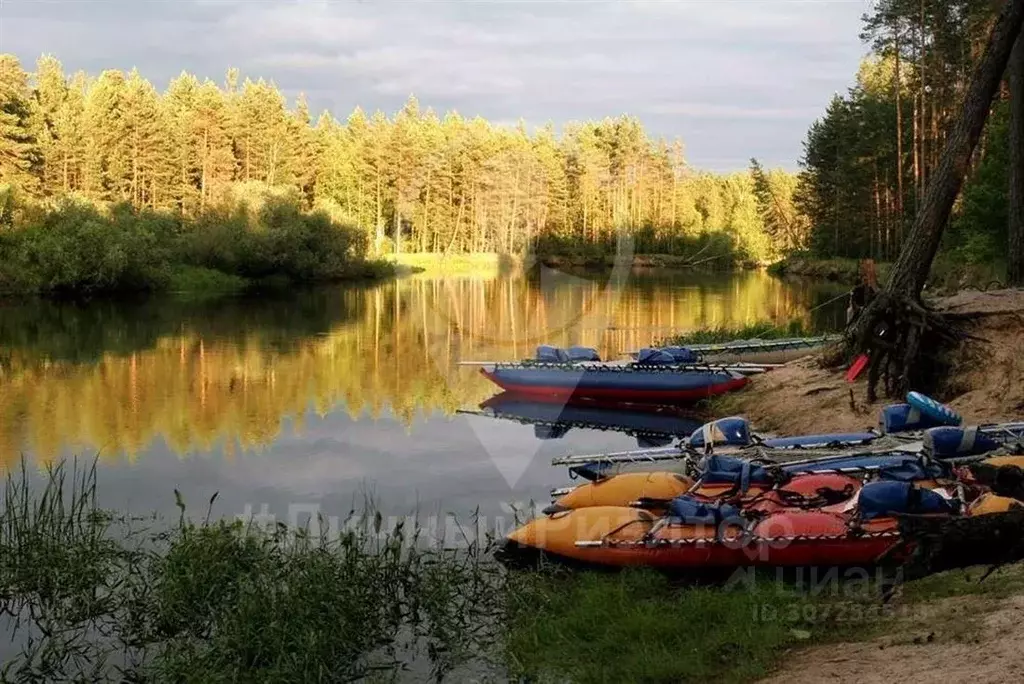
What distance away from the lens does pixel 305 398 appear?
1952cm

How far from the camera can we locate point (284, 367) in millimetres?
23531

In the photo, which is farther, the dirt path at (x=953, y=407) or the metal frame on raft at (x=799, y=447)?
the metal frame on raft at (x=799, y=447)

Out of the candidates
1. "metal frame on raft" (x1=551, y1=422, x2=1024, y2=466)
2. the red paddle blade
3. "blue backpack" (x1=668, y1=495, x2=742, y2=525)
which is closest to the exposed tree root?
the red paddle blade

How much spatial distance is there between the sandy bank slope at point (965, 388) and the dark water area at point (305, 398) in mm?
2636

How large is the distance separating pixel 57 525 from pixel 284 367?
568 inches

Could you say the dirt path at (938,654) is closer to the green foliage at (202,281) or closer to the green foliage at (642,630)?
the green foliage at (642,630)

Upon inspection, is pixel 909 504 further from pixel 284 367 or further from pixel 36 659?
pixel 284 367

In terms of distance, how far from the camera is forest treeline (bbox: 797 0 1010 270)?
2728 centimetres

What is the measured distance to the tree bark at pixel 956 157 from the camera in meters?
12.8

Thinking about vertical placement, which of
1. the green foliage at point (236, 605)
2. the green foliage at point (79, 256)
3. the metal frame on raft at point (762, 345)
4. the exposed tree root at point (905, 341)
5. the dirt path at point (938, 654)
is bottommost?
the green foliage at point (236, 605)

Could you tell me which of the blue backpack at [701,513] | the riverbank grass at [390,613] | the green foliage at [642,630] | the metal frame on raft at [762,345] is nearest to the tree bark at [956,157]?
the metal frame on raft at [762,345]

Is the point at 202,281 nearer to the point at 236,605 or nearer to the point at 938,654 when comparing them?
the point at 236,605

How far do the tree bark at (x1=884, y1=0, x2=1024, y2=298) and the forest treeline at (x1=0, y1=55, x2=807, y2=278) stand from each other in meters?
14.2

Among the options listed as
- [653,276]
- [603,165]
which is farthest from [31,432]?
[653,276]
